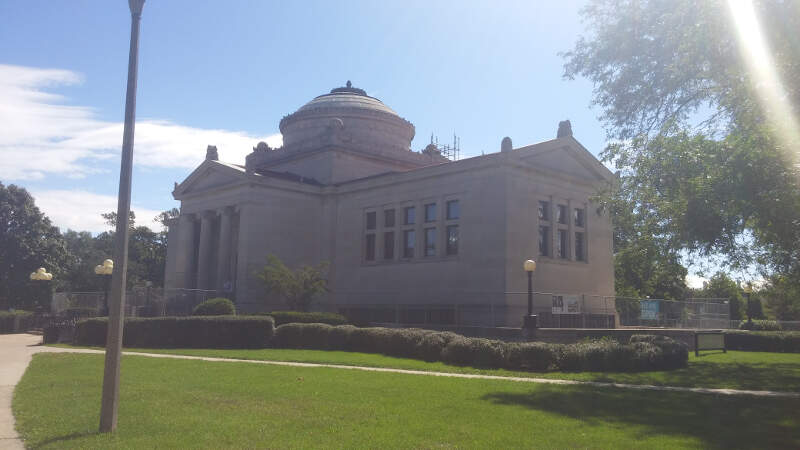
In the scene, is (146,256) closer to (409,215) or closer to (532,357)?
(409,215)

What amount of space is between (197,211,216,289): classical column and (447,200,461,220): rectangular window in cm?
1921

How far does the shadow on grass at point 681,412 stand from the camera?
398 inches

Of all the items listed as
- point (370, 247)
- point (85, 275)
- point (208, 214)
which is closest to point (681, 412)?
point (370, 247)

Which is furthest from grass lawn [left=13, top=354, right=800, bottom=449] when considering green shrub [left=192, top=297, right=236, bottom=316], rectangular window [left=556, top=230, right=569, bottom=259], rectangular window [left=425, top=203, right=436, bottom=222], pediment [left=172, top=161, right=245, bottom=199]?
pediment [left=172, top=161, right=245, bottom=199]

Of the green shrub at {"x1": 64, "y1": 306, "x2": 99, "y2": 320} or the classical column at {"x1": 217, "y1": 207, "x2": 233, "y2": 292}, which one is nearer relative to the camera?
the green shrub at {"x1": 64, "y1": 306, "x2": 99, "y2": 320}

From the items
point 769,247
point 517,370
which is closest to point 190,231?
point 517,370

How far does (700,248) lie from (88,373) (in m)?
19.1

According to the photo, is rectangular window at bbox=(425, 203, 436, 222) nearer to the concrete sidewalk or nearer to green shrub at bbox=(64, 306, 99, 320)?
green shrub at bbox=(64, 306, 99, 320)

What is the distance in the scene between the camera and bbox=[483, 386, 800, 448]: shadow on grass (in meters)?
10.1

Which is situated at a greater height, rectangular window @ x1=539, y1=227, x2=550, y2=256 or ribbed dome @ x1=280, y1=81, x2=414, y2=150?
ribbed dome @ x1=280, y1=81, x2=414, y2=150

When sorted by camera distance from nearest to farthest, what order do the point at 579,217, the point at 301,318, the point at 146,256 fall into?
the point at 301,318, the point at 579,217, the point at 146,256

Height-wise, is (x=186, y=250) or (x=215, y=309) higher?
(x=186, y=250)

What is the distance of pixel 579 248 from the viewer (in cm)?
4116

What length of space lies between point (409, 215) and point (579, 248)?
1135 cm
